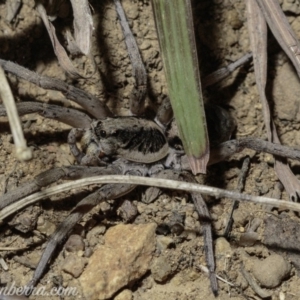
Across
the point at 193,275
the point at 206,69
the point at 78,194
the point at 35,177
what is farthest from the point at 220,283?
the point at 206,69

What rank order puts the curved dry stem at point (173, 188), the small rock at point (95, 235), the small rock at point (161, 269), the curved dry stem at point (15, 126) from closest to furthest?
the curved dry stem at point (15, 126), the curved dry stem at point (173, 188), the small rock at point (161, 269), the small rock at point (95, 235)

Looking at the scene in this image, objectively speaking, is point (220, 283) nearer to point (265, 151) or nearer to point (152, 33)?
point (265, 151)

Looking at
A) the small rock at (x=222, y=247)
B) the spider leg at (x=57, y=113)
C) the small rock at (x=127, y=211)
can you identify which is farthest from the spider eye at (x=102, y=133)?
the small rock at (x=222, y=247)

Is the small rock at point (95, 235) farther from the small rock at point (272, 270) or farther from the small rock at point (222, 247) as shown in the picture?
the small rock at point (272, 270)

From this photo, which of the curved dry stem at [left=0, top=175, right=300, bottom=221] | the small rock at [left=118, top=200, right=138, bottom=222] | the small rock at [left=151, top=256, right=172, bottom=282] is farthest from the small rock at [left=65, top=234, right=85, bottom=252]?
the curved dry stem at [left=0, top=175, right=300, bottom=221]

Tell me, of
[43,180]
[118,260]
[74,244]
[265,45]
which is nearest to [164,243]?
[118,260]
